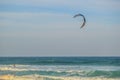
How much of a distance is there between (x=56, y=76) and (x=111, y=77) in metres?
2.00

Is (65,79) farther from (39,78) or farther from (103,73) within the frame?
(103,73)

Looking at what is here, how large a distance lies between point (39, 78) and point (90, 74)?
7.65 ft

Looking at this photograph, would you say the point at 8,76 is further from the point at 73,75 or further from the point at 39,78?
the point at 73,75

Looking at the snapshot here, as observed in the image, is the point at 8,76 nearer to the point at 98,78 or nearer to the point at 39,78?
the point at 39,78

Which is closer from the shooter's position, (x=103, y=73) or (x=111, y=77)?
(x=111, y=77)

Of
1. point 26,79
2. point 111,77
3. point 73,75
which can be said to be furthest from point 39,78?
point 111,77

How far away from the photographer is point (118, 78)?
15.1 m

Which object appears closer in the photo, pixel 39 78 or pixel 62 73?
pixel 39 78

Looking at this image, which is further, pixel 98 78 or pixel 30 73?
pixel 30 73

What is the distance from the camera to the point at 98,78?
15.2 m

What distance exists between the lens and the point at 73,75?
16109 millimetres

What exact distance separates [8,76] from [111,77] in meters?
3.75

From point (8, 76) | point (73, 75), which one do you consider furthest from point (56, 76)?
point (8, 76)

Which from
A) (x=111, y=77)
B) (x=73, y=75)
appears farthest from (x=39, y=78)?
(x=111, y=77)
